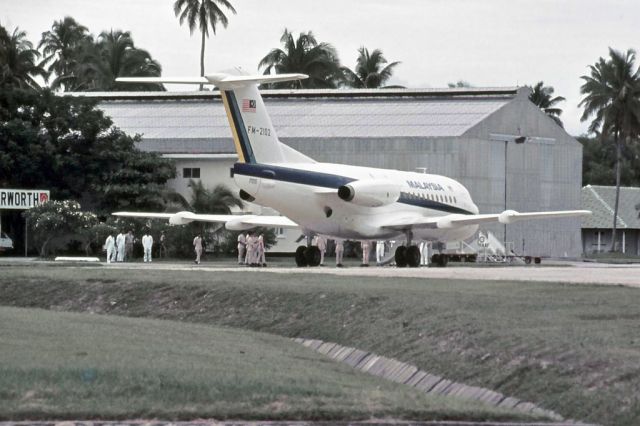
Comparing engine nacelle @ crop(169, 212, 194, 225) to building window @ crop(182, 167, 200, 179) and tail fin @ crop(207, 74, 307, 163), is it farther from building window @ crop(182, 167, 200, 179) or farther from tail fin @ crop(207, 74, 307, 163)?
building window @ crop(182, 167, 200, 179)

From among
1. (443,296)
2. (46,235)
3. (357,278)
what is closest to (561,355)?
(443,296)

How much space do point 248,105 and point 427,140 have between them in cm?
3703

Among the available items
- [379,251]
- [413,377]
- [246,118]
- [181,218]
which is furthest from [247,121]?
[413,377]

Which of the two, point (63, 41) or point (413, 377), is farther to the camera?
point (63, 41)

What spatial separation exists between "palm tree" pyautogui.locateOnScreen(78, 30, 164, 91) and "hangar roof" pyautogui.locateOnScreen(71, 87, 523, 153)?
26162mm

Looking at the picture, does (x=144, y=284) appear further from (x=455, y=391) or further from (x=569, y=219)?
(x=569, y=219)

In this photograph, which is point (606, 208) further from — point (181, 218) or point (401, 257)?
point (181, 218)

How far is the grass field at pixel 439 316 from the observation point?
709 inches

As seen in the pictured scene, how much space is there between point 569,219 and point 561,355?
73.3m

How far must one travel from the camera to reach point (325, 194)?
51.1 m

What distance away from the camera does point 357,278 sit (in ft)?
121

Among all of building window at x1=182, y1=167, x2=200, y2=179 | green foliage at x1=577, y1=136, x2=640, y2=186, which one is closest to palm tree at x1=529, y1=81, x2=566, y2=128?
green foliage at x1=577, y1=136, x2=640, y2=186

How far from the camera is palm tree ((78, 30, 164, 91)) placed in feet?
404

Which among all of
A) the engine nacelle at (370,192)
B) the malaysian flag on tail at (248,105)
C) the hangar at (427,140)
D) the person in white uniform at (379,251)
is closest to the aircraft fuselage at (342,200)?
the engine nacelle at (370,192)
